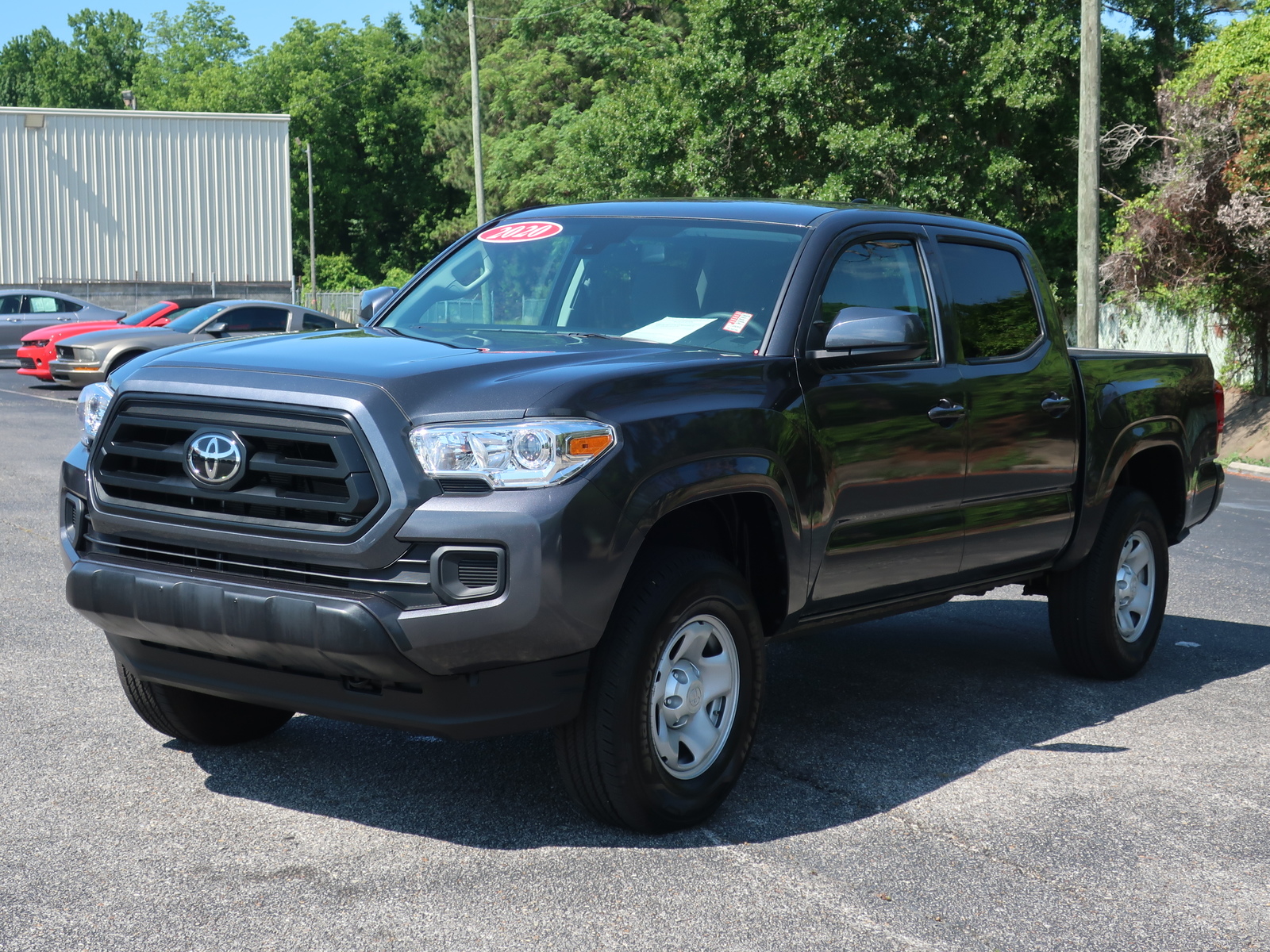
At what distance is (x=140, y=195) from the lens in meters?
44.7

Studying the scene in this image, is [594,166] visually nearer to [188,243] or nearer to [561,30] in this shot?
[188,243]

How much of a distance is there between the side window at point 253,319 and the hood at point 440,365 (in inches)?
696

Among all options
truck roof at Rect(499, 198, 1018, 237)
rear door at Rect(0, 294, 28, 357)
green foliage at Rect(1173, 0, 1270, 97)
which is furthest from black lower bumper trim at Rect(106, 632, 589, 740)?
rear door at Rect(0, 294, 28, 357)

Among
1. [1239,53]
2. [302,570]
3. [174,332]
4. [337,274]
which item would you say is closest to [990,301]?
[302,570]

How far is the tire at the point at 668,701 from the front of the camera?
13.5ft

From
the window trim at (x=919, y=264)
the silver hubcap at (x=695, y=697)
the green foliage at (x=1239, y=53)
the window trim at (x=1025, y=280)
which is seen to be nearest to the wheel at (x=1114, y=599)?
the window trim at (x=1025, y=280)

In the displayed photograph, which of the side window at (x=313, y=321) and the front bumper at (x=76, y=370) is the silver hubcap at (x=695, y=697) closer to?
the side window at (x=313, y=321)

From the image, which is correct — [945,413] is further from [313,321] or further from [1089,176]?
[313,321]

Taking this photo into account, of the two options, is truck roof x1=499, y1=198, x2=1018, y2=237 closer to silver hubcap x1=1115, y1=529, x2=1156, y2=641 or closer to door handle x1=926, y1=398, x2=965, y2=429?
door handle x1=926, y1=398, x2=965, y2=429

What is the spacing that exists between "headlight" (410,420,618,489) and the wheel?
3416 mm

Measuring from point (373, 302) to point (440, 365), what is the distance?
1.85 meters

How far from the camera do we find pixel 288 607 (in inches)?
151

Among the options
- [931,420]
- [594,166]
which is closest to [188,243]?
[594,166]

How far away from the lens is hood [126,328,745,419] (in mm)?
3938
